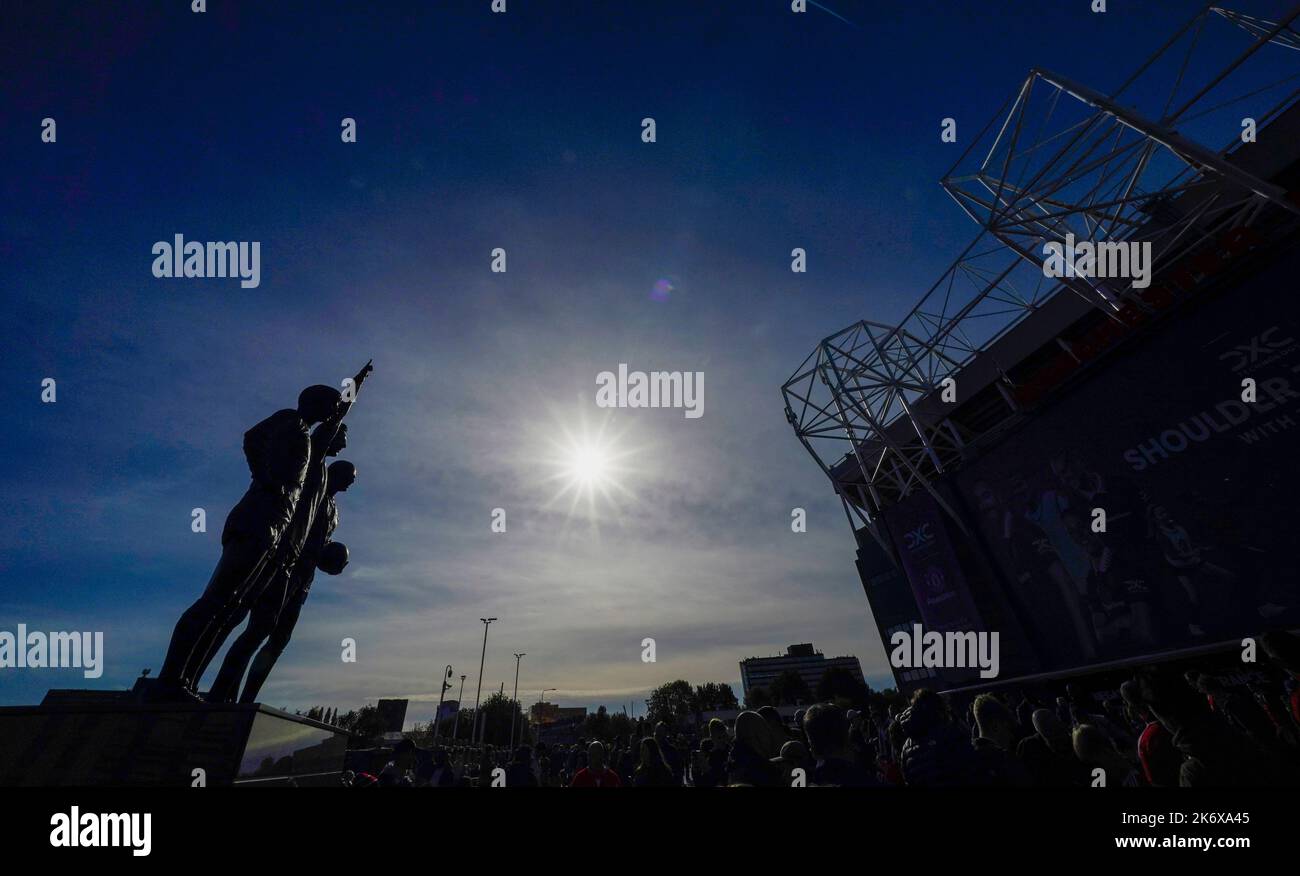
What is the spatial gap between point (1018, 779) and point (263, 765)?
620cm

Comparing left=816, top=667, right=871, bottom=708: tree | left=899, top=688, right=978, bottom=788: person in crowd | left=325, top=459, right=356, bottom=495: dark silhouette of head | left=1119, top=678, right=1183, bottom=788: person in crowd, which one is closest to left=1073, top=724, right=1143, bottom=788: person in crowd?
left=1119, top=678, right=1183, bottom=788: person in crowd

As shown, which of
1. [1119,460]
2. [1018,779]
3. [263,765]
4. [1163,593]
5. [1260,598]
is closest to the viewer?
[1018,779]

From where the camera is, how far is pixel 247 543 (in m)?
4.79

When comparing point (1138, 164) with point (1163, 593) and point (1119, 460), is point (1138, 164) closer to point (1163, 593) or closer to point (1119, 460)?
point (1119, 460)

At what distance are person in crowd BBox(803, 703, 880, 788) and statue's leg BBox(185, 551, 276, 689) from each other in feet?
17.3

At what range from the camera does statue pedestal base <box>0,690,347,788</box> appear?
3562mm

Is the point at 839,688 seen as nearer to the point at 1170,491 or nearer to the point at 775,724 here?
the point at 1170,491

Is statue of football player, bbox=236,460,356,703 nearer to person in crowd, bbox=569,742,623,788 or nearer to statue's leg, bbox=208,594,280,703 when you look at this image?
statue's leg, bbox=208,594,280,703

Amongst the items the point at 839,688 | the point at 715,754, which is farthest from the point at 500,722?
the point at 715,754

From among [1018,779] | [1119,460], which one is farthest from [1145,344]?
[1018,779]

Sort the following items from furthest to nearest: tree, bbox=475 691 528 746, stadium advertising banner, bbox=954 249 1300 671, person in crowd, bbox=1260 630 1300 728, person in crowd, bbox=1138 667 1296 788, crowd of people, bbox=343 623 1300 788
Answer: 1. tree, bbox=475 691 528 746
2. stadium advertising banner, bbox=954 249 1300 671
3. person in crowd, bbox=1260 630 1300 728
4. person in crowd, bbox=1138 667 1296 788
5. crowd of people, bbox=343 623 1300 788

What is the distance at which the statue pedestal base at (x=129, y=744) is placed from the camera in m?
3.56

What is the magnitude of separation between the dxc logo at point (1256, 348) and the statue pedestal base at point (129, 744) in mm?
22072
